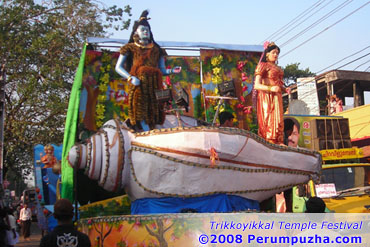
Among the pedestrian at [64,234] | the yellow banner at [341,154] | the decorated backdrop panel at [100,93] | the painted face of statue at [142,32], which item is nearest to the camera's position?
the pedestrian at [64,234]

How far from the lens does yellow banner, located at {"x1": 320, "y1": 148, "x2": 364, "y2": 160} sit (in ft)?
41.8

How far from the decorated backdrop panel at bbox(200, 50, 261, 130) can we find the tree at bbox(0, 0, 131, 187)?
8.38m

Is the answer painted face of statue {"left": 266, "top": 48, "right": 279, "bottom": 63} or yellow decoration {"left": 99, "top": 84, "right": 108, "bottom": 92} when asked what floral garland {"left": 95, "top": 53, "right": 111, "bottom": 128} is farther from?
painted face of statue {"left": 266, "top": 48, "right": 279, "bottom": 63}

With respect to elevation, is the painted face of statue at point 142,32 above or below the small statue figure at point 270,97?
above

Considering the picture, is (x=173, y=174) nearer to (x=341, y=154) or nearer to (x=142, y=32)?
(x=142, y=32)

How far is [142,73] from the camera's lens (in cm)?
727

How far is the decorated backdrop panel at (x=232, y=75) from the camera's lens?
873cm

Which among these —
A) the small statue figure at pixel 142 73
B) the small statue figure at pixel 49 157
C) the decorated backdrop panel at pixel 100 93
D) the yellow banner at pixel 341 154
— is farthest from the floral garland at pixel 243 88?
the yellow banner at pixel 341 154

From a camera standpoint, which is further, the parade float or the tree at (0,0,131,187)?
the tree at (0,0,131,187)

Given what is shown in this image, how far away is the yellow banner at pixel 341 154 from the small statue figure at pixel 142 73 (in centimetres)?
696

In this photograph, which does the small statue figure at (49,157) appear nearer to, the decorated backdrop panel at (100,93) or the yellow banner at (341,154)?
the decorated backdrop panel at (100,93)

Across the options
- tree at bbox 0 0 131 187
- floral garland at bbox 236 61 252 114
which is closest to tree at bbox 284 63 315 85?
tree at bbox 0 0 131 187

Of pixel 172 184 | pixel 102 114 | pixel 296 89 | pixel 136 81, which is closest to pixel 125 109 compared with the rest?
pixel 102 114

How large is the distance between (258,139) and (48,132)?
1201cm
